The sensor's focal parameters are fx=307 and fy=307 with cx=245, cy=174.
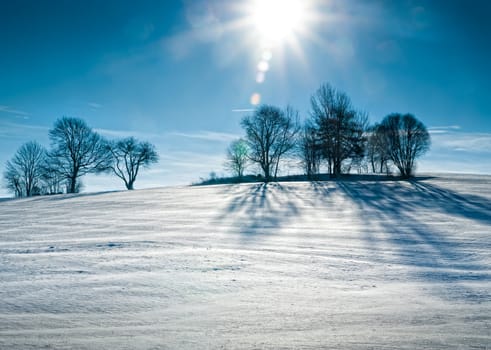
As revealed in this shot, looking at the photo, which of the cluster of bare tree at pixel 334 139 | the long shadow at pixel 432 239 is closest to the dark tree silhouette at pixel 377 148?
the cluster of bare tree at pixel 334 139

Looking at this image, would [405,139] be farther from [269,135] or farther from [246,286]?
[246,286]

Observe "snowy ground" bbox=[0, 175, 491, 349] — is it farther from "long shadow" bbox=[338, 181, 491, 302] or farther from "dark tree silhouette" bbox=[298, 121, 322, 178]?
"dark tree silhouette" bbox=[298, 121, 322, 178]

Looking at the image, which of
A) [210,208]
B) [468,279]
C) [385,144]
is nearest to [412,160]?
[385,144]

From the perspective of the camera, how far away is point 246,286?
465 cm

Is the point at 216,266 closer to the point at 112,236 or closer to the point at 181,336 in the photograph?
the point at 181,336

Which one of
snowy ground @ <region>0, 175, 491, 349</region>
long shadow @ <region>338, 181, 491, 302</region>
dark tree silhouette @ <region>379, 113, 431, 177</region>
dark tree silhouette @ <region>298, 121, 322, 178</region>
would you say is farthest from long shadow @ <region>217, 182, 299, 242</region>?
dark tree silhouette @ <region>379, 113, 431, 177</region>

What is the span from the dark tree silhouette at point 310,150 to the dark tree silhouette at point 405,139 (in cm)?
1185

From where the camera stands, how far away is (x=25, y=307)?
12.0 feet

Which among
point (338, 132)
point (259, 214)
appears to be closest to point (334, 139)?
point (338, 132)

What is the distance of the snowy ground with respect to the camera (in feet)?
10.1

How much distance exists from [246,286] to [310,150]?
38300mm

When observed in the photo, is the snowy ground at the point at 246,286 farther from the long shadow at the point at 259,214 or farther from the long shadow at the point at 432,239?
the long shadow at the point at 259,214

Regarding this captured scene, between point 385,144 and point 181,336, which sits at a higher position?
point 385,144

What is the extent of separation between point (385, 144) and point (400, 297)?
48.0 m
